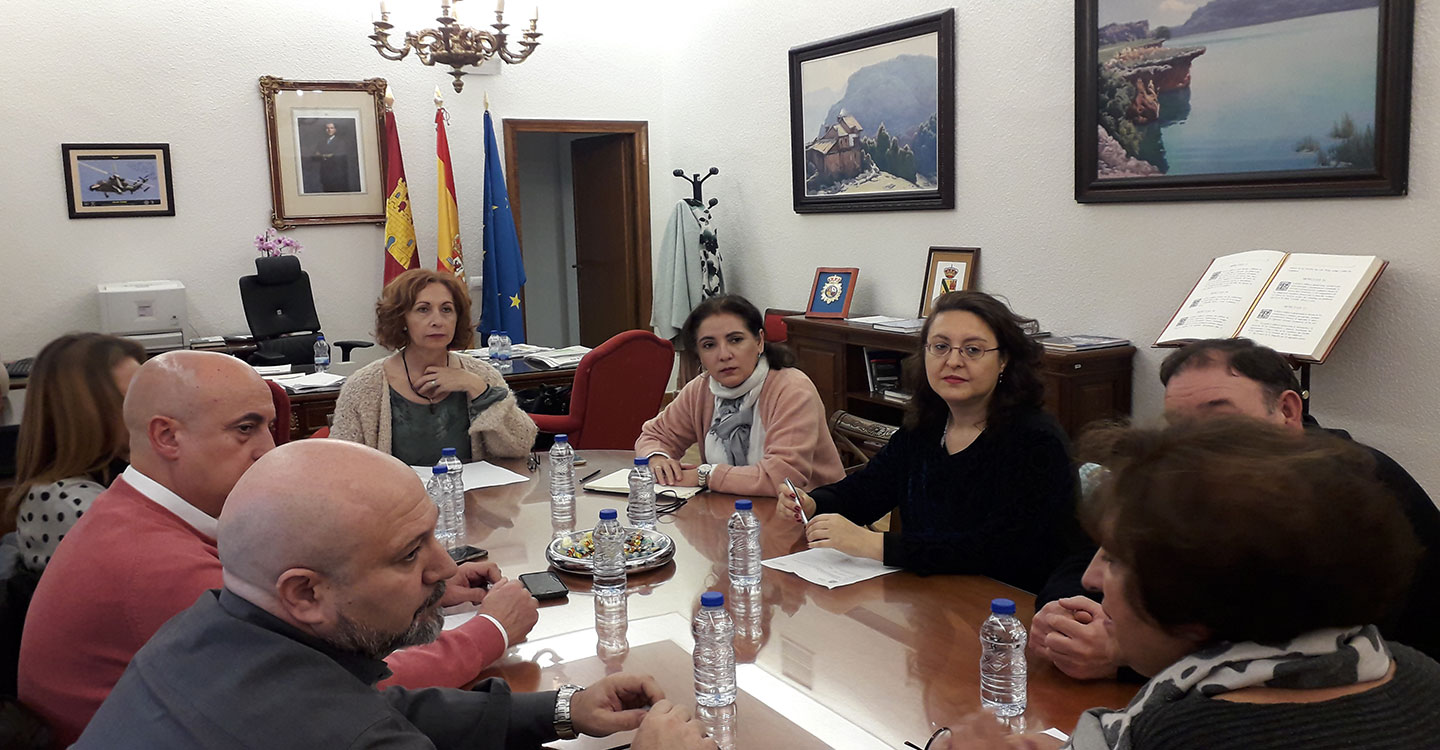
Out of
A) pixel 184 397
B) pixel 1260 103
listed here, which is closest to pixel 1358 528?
pixel 184 397

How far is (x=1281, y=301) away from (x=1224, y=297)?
20 cm

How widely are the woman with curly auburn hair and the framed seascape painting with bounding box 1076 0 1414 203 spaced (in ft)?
8.89

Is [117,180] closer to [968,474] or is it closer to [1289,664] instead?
[968,474]

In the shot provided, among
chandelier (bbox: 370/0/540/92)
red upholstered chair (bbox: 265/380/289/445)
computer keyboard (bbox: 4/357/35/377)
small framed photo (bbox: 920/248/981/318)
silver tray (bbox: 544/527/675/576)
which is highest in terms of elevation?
chandelier (bbox: 370/0/540/92)

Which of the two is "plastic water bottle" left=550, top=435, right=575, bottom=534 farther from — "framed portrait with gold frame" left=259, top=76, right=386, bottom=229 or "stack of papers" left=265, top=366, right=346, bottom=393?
"framed portrait with gold frame" left=259, top=76, right=386, bottom=229

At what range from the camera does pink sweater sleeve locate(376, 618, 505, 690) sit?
1582 mm

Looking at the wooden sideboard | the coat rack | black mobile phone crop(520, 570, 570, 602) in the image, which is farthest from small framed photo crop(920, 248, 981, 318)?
black mobile phone crop(520, 570, 570, 602)

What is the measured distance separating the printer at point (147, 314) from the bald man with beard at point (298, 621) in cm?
543

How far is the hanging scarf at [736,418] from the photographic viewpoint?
308 cm

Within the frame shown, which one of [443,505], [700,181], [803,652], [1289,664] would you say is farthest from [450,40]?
[1289,664]

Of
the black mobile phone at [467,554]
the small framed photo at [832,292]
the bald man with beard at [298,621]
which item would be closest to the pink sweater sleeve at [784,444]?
the black mobile phone at [467,554]

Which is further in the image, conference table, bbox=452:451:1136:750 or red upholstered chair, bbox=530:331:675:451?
red upholstered chair, bbox=530:331:675:451

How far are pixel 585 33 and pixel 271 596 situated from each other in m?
6.81

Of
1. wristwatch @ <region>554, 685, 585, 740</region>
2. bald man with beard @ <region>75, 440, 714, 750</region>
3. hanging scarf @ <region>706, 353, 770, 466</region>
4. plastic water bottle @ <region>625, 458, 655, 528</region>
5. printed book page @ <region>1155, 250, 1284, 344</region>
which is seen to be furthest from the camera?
printed book page @ <region>1155, 250, 1284, 344</region>
